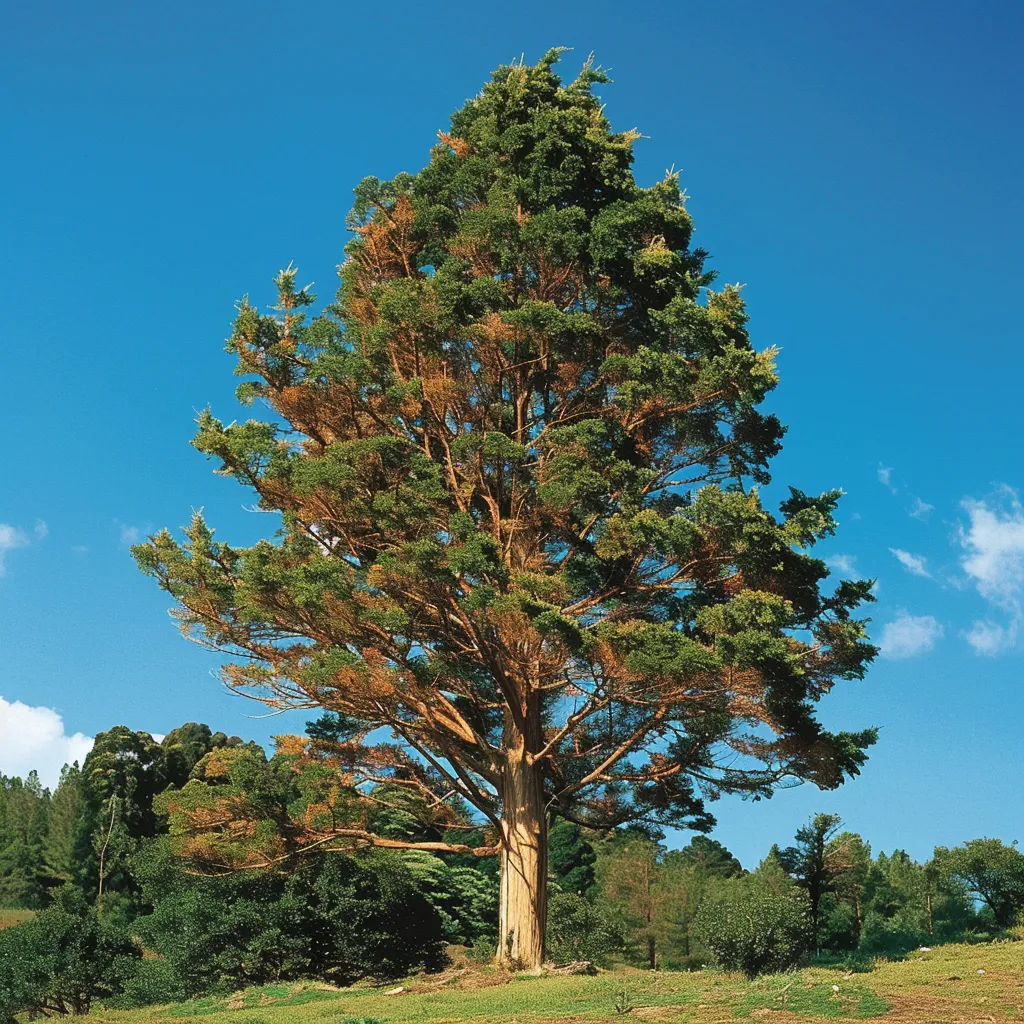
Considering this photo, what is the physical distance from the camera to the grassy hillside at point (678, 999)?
33.5ft

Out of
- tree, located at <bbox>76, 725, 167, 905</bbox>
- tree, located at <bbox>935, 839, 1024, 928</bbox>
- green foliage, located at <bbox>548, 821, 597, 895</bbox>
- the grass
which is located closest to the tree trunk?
tree, located at <bbox>935, 839, 1024, 928</bbox>

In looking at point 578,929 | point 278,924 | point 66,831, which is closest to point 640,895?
point 578,929

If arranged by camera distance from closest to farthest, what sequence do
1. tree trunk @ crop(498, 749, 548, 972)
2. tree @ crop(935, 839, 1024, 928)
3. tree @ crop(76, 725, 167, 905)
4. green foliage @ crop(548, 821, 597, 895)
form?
tree trunk @ crop(498, 749, 548, 972) → tree @ crop(935, 839, 1024, 928) → tree @ crop(76, 725, 167, 905) → green foliage @ crop(548, 821, 597, 895)

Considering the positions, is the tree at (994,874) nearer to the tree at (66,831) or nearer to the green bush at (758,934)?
the green bush at (758,934)

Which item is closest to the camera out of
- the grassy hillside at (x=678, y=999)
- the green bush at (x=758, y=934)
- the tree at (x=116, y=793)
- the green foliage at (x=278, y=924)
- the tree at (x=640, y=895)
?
the grassy hillside at (x=678, y=999)

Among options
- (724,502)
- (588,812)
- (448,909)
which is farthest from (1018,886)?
(724,502)

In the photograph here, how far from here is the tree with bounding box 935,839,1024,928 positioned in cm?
2859

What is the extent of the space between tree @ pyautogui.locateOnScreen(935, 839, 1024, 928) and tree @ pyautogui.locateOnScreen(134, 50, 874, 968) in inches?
640

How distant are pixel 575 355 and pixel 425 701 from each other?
19.5 feet

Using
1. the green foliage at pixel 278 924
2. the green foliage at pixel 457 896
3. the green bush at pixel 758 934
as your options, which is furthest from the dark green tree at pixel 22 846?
the green bush at pixel 758 934

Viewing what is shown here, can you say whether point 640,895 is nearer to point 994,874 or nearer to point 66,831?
point 994,874

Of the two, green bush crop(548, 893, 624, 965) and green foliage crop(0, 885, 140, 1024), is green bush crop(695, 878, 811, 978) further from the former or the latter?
green bush crop(548, 893, 624, 965)

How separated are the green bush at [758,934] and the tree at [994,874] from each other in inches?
661

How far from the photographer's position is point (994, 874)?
2959 centimetres
